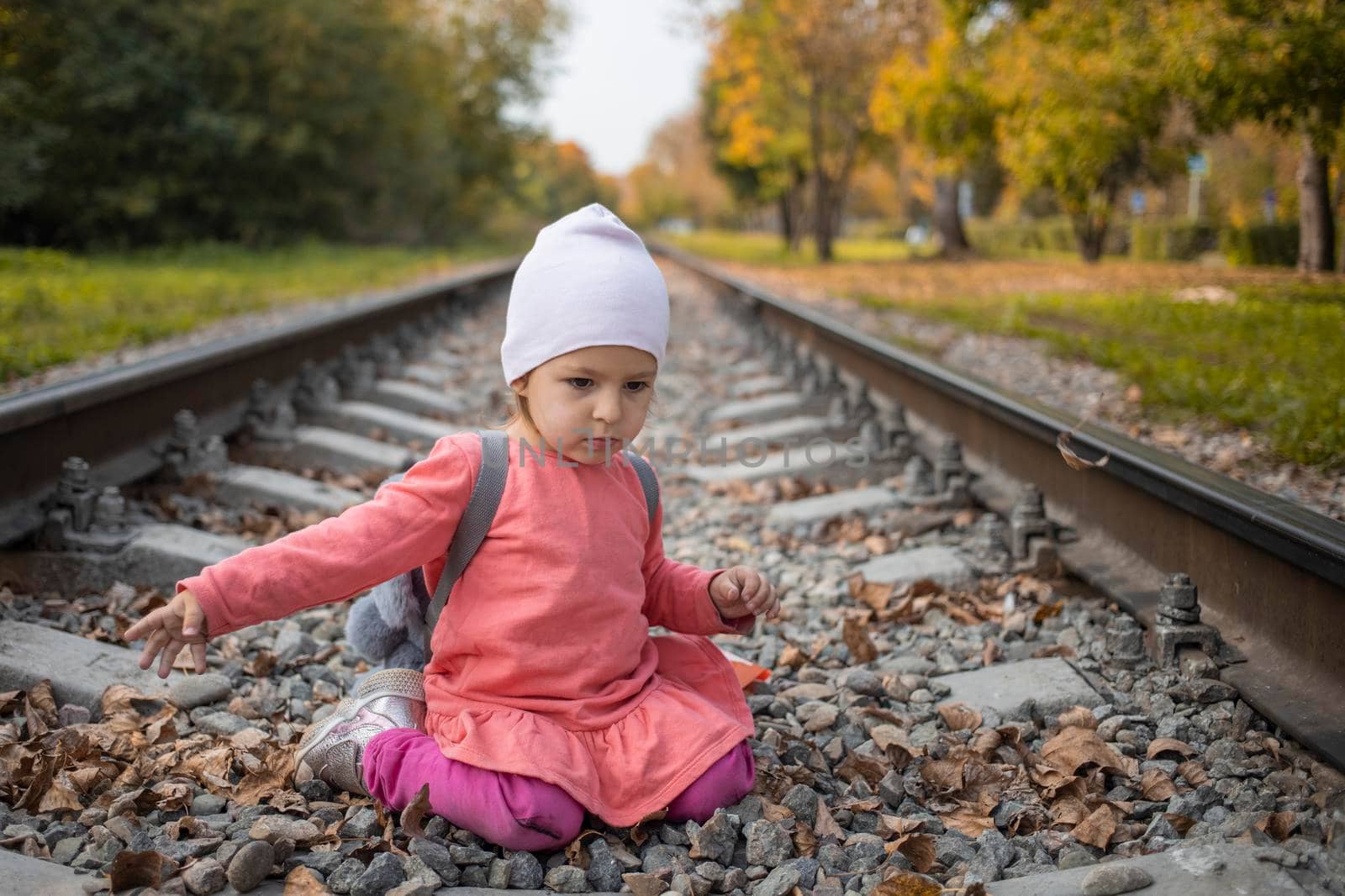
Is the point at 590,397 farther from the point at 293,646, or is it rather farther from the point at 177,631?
the point at 293,646

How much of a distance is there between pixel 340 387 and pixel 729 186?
148 feet

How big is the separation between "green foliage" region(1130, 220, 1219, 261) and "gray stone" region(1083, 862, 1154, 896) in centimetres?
2864

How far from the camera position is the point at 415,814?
2.12 m

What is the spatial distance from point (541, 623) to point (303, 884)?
0.61 m

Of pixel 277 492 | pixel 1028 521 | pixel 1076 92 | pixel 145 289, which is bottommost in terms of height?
pixel 1028 521

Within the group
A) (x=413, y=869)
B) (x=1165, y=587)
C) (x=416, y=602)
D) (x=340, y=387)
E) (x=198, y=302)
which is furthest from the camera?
(x=198, y=302)

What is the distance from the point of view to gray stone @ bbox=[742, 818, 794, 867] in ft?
7.04

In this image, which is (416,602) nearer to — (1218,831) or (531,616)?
(531,616)

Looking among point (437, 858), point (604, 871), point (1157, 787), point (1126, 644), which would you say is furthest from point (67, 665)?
point (1126, 644)

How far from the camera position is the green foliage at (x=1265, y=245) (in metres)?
20.8

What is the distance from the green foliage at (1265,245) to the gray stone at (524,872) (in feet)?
69.7

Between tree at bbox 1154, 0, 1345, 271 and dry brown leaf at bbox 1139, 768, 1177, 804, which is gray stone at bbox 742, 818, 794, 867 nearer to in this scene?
dry brown leaf at bbox 1139, 768, 1177, 804

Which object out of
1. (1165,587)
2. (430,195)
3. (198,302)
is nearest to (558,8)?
(430,195)

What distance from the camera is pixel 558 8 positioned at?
45.4 m
